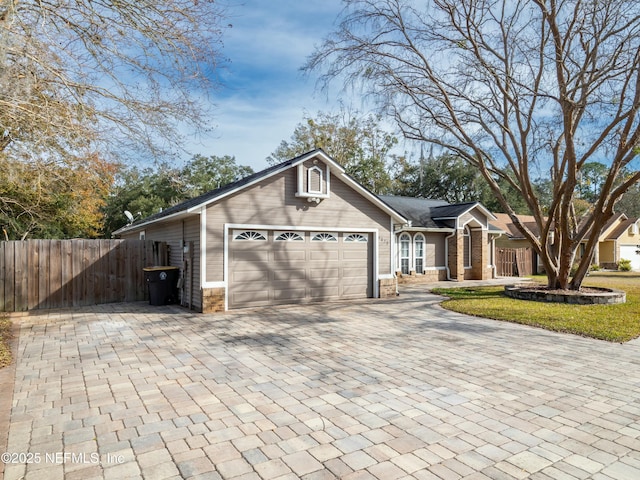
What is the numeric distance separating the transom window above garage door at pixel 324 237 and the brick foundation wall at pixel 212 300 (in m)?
3.25

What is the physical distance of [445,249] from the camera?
67.3 feet

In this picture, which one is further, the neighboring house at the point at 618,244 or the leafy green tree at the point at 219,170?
the leafy green tree at the point at 219,170

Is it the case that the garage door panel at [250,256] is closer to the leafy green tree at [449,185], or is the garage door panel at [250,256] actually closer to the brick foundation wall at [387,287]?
the brick foundation wall at [387,287]

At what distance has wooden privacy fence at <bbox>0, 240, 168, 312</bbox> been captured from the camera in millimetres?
10828

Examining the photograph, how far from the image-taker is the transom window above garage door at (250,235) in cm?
1105

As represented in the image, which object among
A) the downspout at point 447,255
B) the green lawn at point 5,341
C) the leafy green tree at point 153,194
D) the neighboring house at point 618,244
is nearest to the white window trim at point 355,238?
the downspout at point 447,255

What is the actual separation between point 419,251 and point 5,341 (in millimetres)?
16088

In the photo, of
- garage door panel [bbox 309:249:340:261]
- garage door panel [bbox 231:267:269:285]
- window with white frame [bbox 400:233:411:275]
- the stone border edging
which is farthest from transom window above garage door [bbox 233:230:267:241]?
window with white frame [bbox 400:233:411:275]

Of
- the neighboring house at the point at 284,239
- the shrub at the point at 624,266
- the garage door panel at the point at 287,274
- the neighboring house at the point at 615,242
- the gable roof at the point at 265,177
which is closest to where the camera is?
the gable roof at the point at 265,177

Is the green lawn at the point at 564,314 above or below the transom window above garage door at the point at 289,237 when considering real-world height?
below

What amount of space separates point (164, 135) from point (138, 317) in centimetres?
474

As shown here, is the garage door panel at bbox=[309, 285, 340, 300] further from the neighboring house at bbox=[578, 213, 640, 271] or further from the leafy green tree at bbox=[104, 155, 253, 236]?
the neighboring house at bbox=[578, 213, 640, 271]

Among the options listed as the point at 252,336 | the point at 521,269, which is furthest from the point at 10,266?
the point at 521,269

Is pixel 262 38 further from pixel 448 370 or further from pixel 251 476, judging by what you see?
pixel 251 476
